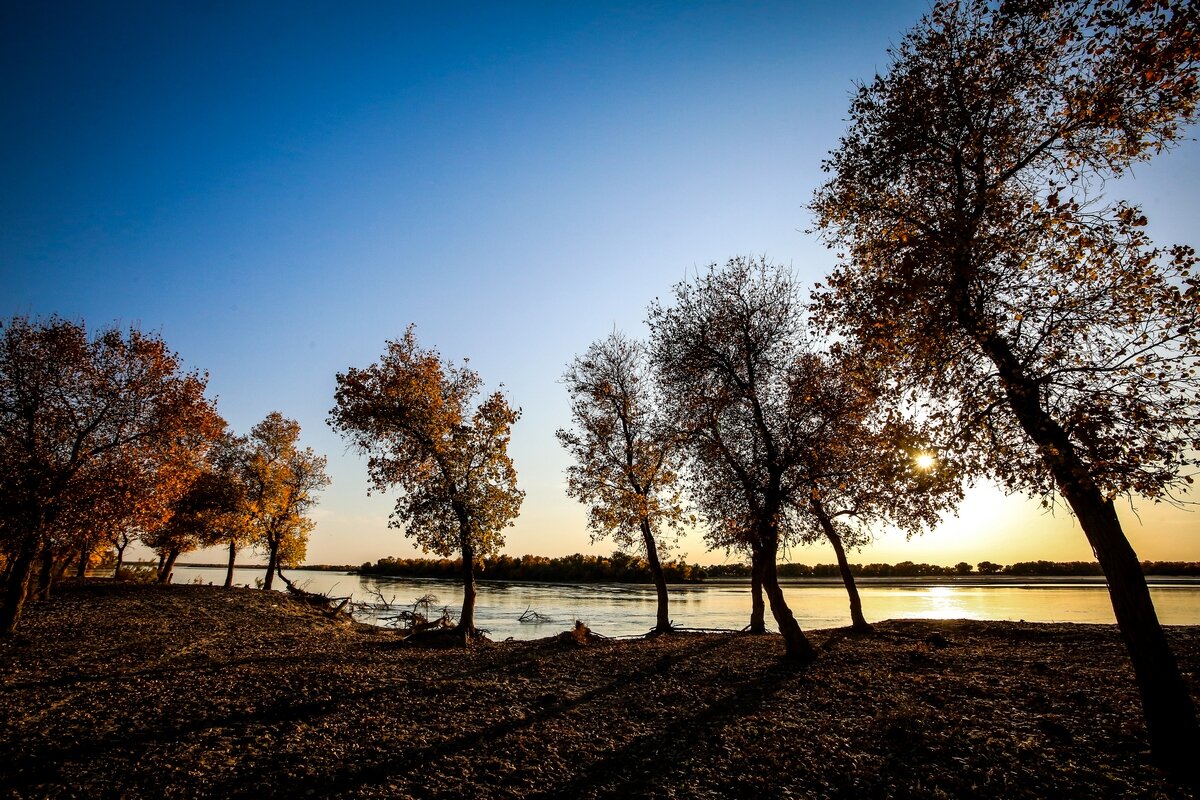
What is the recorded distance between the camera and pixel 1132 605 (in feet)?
28.7

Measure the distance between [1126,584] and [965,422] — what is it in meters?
3.54

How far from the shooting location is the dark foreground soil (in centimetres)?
802

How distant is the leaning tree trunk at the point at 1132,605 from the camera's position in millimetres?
8180

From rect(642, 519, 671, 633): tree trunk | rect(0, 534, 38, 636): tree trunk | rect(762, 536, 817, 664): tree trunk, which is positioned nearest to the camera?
rect(762, 536, 817, 664): tree trunk

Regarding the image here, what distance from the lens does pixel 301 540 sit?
48.1 m

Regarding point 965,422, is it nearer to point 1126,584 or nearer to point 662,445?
point 1126,584

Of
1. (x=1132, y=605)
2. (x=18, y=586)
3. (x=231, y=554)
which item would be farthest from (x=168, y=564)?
(x=1132, y=605)

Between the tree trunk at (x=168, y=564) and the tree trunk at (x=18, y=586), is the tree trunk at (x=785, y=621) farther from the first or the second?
the tree trunk at (x=168, y=564)

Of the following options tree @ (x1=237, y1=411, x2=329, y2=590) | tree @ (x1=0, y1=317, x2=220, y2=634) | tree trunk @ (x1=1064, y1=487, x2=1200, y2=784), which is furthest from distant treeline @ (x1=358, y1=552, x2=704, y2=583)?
tree trunk @ (x1=1064, y1=487, x2=1200, y2=784)

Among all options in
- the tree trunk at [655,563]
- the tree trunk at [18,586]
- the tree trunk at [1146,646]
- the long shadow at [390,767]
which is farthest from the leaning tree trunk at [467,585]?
the tree trunk at [1146,646]

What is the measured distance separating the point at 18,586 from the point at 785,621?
89.6ft

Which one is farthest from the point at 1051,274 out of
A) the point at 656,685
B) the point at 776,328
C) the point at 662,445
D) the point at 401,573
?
the point at 401,573

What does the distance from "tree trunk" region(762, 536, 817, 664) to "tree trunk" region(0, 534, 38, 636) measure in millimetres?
25600

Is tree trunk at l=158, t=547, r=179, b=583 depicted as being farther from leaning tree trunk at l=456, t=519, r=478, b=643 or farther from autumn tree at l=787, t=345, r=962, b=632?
autumn tree at l=787, t=345, r=962, b=632
